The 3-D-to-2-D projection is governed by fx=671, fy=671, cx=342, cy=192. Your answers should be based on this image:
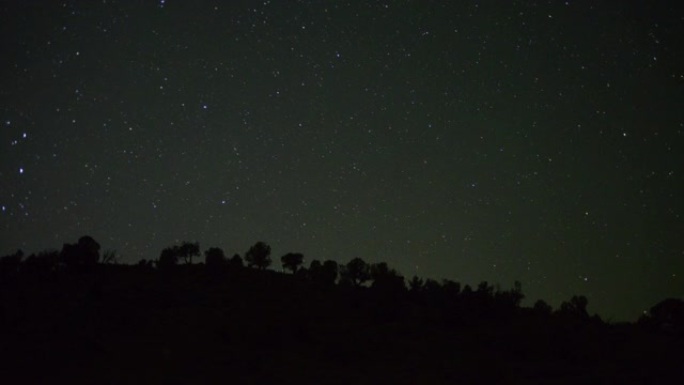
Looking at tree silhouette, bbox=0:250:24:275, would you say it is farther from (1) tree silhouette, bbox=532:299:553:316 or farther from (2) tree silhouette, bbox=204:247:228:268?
(1) tree silhouette, bbox=532:299:553:316

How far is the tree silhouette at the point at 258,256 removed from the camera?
158 feet

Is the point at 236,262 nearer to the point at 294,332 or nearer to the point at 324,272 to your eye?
the point at 324,272

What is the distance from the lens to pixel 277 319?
94.0 ft

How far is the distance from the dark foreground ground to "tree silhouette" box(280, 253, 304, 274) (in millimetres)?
12626

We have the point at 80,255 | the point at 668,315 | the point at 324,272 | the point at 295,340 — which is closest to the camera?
the point at 295,340

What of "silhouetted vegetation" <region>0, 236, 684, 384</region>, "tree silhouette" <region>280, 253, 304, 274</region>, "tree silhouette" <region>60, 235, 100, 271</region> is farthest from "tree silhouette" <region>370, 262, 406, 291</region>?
"tree silhouette" <region>60, 235, 100, 271</region>

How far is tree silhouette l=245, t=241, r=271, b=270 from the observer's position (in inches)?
1901

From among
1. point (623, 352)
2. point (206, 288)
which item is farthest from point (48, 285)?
point (623, 352)

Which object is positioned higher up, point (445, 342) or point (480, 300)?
point (480, 300)

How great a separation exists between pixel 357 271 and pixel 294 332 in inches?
723

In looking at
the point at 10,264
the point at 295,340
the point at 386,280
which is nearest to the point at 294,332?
the point at 295,340

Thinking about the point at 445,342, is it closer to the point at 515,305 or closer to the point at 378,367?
the point at 378,367

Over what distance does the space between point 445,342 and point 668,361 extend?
789 centimetres

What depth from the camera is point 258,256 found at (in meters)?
48.5
